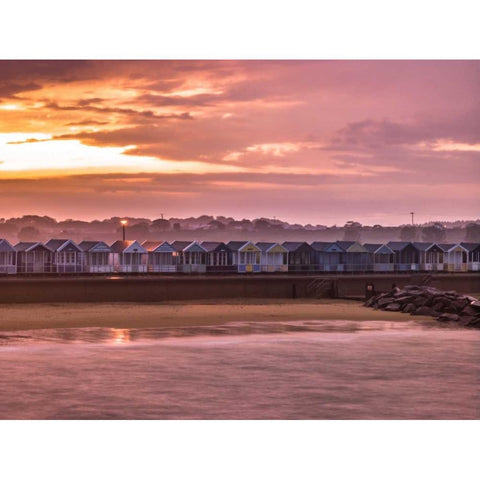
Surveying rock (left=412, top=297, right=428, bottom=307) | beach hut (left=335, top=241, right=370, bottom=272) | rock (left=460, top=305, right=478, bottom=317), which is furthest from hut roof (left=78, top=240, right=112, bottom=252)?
rock (left=460, top=305, right=478, bottom=317)

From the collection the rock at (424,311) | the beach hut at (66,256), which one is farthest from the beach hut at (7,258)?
the rock at (424,311)

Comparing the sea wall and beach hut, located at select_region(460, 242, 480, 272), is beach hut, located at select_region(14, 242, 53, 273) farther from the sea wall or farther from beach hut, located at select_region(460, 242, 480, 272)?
beach hut, located at select_region(460, 242, 480, 272)

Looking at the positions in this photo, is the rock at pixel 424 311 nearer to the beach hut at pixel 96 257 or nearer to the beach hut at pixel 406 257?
the beach hut at pixel 96 257

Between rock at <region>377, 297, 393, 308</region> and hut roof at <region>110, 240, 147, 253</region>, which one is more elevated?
hut roof at <region>110, 240, 147, 253</region>

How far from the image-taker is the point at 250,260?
8425 cm

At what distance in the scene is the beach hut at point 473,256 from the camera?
93.2 m

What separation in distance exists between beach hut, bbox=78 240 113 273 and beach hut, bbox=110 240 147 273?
62 centimetres

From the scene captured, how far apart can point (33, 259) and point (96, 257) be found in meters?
5.87

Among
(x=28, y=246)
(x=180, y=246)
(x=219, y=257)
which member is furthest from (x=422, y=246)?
(x=28, y=246)

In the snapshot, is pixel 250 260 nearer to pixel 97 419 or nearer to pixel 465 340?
pixel 465 340

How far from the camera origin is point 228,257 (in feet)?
273

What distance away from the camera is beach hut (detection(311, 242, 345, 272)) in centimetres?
8625

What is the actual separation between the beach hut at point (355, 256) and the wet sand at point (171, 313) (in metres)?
36.1

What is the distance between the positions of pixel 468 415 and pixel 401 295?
2983cm
